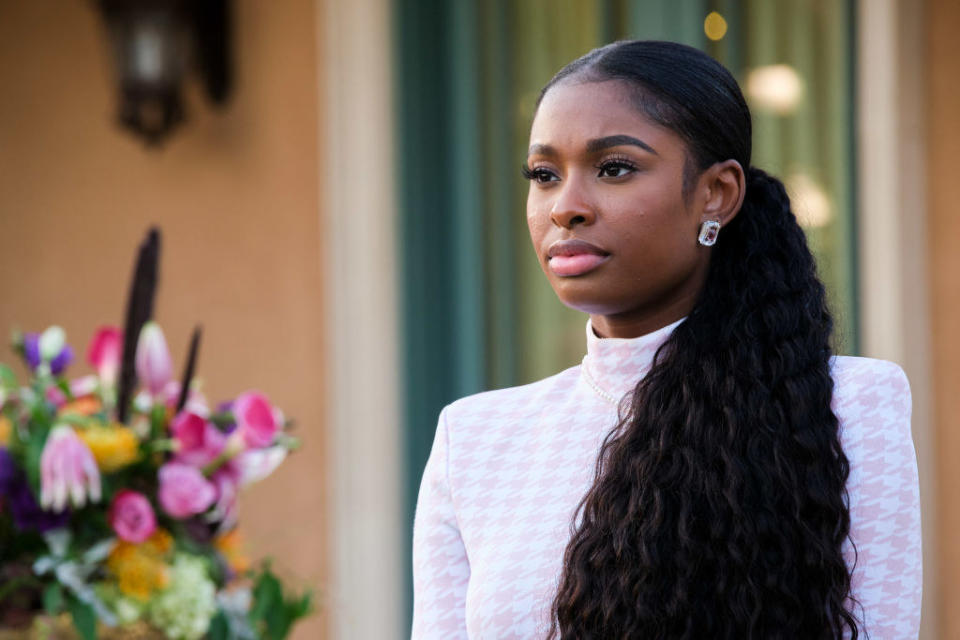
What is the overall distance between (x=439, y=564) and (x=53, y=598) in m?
0.66

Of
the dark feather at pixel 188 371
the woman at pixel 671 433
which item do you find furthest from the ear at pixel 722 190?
the dark feather at pixel 188 371

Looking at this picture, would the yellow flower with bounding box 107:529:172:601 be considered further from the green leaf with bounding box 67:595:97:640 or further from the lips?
the lips

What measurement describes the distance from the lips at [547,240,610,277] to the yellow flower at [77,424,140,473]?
82cm

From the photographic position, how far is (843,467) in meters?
1.28

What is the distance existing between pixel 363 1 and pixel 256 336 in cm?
99

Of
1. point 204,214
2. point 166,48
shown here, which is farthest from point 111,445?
A: point 166,48

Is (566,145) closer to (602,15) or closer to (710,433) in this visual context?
(710,433)

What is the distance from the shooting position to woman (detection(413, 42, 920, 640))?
1.26 metres

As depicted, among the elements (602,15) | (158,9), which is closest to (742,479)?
(602,15)

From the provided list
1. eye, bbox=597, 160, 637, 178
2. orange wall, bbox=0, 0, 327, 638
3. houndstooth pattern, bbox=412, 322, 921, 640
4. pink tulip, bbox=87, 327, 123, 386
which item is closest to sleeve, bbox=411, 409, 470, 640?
houndstooth pattern, bbox=412, 322, 921, 640

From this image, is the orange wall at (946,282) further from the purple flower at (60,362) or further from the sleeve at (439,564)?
the purple flower at (60,362)

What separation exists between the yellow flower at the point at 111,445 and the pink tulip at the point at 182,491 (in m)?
0.06

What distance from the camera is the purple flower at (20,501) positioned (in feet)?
5.99

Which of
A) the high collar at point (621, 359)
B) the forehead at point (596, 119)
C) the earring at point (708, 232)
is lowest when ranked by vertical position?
the high collar at point (621, 359)
